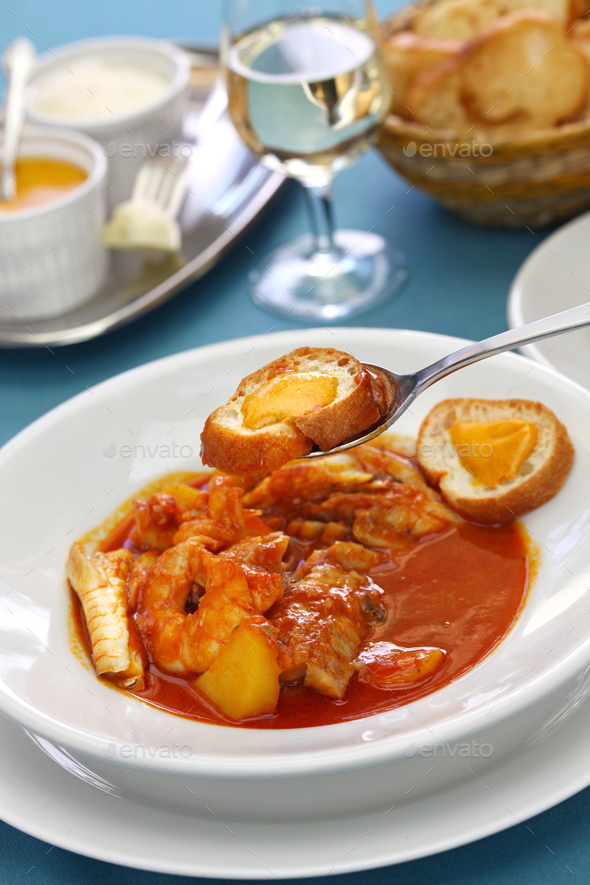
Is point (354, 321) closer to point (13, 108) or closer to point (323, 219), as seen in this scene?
point (323, 219)

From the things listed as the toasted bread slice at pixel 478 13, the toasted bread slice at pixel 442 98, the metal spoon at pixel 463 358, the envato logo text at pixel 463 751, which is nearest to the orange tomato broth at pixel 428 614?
the envato logo text at pixel 463 751

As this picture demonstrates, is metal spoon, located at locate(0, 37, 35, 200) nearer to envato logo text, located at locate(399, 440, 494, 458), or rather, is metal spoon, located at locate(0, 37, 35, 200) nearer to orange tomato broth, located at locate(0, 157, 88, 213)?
orange tomato broth, located at locate(0, 157, 88, 213)

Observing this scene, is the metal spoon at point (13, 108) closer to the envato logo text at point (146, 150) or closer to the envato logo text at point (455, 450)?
the envato logo text at point (146, 150)

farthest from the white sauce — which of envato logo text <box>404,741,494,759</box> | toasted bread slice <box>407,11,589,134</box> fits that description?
envato logo text <box>404,741,494,759</box>

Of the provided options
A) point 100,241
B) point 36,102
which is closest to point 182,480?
point 100,241

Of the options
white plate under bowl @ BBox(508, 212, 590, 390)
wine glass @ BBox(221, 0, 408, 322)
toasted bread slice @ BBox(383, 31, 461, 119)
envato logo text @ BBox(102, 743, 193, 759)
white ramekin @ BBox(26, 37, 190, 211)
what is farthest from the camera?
white ramekin @ BBox(26, 37, 190, 211)

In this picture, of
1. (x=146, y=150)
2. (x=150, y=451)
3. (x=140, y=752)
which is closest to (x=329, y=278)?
(x=146, y=150)

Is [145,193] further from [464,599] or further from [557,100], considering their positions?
[464,599]
